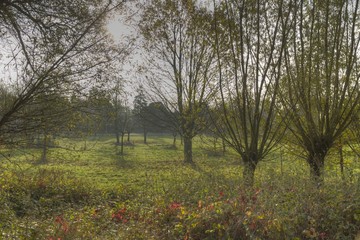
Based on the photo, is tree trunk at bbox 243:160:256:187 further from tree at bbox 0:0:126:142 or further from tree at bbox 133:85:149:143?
tree at bbox 133:85:149:143

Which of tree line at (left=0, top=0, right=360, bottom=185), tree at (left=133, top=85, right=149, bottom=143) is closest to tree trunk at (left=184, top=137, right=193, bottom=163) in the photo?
tree at (left=133, top=85, right=149, bottom=143)

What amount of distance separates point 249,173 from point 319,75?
2677 millimetres

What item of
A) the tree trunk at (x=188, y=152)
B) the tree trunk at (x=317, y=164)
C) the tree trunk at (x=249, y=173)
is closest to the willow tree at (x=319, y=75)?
the tree trunk at (x=317, y=164)

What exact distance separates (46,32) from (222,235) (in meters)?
5.32

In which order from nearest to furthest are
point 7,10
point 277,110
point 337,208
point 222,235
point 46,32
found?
1. point 222,235
2. point 337,208
3. point 7,10
4. point 46,32
5. point 277,110

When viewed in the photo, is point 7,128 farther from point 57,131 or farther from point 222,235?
point 222,235

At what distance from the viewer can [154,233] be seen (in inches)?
170

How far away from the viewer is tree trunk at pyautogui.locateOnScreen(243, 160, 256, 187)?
19.9 ft

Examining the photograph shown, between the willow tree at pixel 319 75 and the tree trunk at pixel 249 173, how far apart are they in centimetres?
124

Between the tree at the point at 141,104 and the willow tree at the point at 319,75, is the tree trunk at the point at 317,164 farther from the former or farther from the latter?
the tree at the point at 141,104

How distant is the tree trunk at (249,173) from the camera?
607 cm

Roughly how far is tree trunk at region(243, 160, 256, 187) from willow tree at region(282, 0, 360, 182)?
4.08 feet

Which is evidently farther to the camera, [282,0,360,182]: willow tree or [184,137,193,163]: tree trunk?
[184,137,193,163]: tree trunk

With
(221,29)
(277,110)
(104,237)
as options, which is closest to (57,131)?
(104,237)
